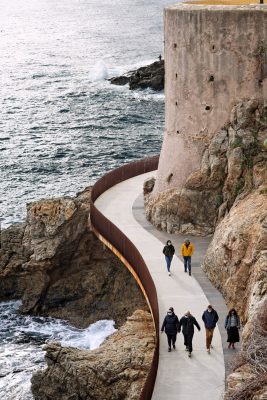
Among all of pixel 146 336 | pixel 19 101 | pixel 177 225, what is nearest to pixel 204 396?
pixel 146 336

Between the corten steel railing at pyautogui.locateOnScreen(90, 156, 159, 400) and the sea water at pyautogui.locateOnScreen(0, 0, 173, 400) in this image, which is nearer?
the corten steel railing at pyautogui.locateOnScreen(90, 156, 159, 400)

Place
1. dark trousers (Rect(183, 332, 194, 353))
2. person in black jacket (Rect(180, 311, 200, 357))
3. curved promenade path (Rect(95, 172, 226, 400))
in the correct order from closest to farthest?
curved promenade path (Rect(95, 172, 226, 400)) < person in black jacket (Rect(180, 311, 200, 357)) < dark trousers (Rect(183, 332, 194, 353))

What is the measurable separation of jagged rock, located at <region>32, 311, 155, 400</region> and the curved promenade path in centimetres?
84

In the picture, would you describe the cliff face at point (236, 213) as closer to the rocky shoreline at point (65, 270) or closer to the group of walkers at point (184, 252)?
the group of walkers at point (184, 252)

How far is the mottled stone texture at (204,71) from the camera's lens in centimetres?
3384

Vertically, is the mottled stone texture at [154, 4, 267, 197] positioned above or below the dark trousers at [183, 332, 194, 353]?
above

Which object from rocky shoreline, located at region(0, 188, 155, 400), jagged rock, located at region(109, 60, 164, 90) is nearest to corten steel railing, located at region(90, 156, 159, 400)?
rocky shoreline, located at region(0, 188, 155, 400)

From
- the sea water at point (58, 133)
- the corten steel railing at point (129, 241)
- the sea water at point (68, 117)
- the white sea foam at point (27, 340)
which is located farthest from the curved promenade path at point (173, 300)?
the sea water at point (68, 117)

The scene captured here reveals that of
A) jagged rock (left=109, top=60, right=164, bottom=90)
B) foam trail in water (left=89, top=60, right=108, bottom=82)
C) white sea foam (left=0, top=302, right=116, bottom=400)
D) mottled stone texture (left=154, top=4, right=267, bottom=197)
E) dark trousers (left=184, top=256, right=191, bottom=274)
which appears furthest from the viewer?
foam trail in water (left=89, top=60, right=108, bottom=82)

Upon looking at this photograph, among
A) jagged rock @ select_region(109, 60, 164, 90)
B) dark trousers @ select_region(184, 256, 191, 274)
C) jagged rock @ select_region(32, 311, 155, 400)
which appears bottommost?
jagged rock @ select_region(32, 311, 155, 400)

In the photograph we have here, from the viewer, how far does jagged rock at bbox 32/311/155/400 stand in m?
26.7

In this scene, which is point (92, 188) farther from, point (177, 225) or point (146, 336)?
point (146, 336)

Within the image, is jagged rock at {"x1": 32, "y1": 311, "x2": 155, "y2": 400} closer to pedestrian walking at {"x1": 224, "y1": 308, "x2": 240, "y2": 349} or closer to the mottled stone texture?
pedestrian walking at {"x1": 224, "y1": 308, "x2": 240, "y2": 349}

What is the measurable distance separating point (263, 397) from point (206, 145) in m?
19.0
